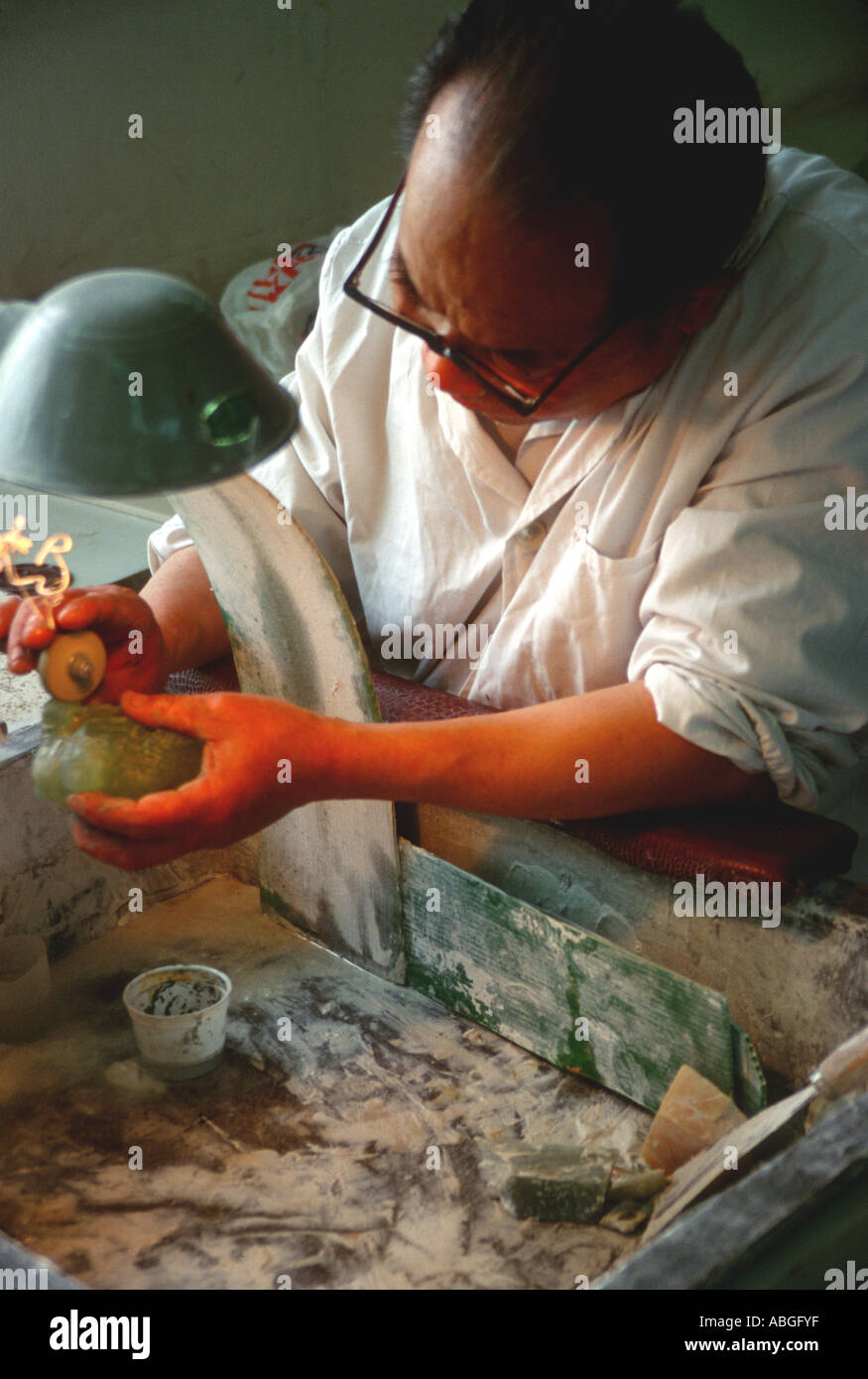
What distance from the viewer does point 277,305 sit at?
11.9 feet

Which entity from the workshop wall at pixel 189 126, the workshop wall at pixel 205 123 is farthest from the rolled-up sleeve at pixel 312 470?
the workshop wall at pixel 189 126

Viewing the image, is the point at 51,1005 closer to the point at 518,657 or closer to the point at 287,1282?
the point at 287,1282

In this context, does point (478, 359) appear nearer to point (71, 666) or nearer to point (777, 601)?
point (777, 601)

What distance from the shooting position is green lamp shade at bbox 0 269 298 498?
0.97 metres

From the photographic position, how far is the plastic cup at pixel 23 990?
1896 mm

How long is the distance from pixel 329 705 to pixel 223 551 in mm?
292

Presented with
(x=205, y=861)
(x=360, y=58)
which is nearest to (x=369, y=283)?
(x=205, y=861)

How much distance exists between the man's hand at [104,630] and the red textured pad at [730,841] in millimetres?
677

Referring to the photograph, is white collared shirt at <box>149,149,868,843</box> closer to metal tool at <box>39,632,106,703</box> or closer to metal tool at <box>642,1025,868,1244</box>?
metal tool at <box>642,1025,868,1244</box>

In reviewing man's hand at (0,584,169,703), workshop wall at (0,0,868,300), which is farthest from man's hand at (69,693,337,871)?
workshop wall at (0,0,868,300)

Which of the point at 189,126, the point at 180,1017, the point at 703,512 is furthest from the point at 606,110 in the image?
the point at 189,126

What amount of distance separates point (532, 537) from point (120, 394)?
1.01 metres

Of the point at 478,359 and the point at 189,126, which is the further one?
the point at 189,126

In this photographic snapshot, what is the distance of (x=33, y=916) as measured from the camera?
2070 mm
